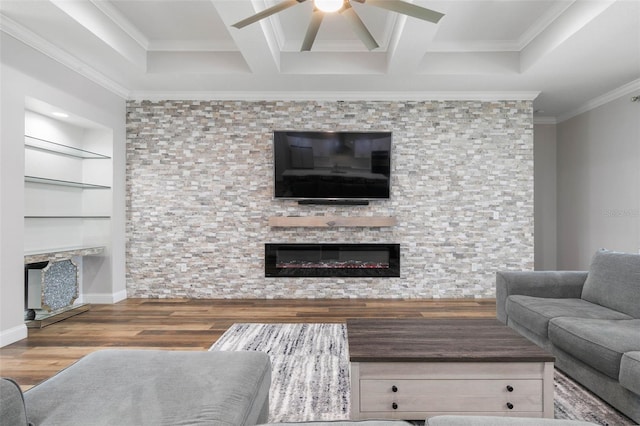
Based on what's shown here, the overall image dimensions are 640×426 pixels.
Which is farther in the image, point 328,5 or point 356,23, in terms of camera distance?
point 356,23

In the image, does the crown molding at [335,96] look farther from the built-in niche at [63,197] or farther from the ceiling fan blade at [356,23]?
the ceiling fan blade at [356,23]

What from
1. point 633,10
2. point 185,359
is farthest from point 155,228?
point 633,10

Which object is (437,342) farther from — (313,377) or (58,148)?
(58,148)

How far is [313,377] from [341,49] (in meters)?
3.39

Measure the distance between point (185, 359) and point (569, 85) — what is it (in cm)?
502

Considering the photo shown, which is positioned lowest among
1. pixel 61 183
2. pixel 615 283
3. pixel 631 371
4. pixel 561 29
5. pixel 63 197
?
pixel 631 371

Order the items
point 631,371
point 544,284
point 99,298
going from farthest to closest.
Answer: point 99,298, point 544,284, point 631,371

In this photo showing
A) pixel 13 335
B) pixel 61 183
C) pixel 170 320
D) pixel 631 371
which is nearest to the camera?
pixel 631 371

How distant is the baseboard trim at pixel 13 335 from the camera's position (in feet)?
10.1

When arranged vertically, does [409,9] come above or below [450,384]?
above

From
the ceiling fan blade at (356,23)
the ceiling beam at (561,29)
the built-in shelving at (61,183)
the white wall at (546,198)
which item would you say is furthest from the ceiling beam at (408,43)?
the built-in shelving at (61,183)

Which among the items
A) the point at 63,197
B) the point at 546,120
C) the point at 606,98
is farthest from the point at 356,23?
the point at 546,120

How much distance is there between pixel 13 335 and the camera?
3.18 m

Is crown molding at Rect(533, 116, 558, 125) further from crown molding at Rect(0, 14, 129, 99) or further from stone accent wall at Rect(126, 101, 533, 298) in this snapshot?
crown molding at Rect(0, 14, 129, 99)
